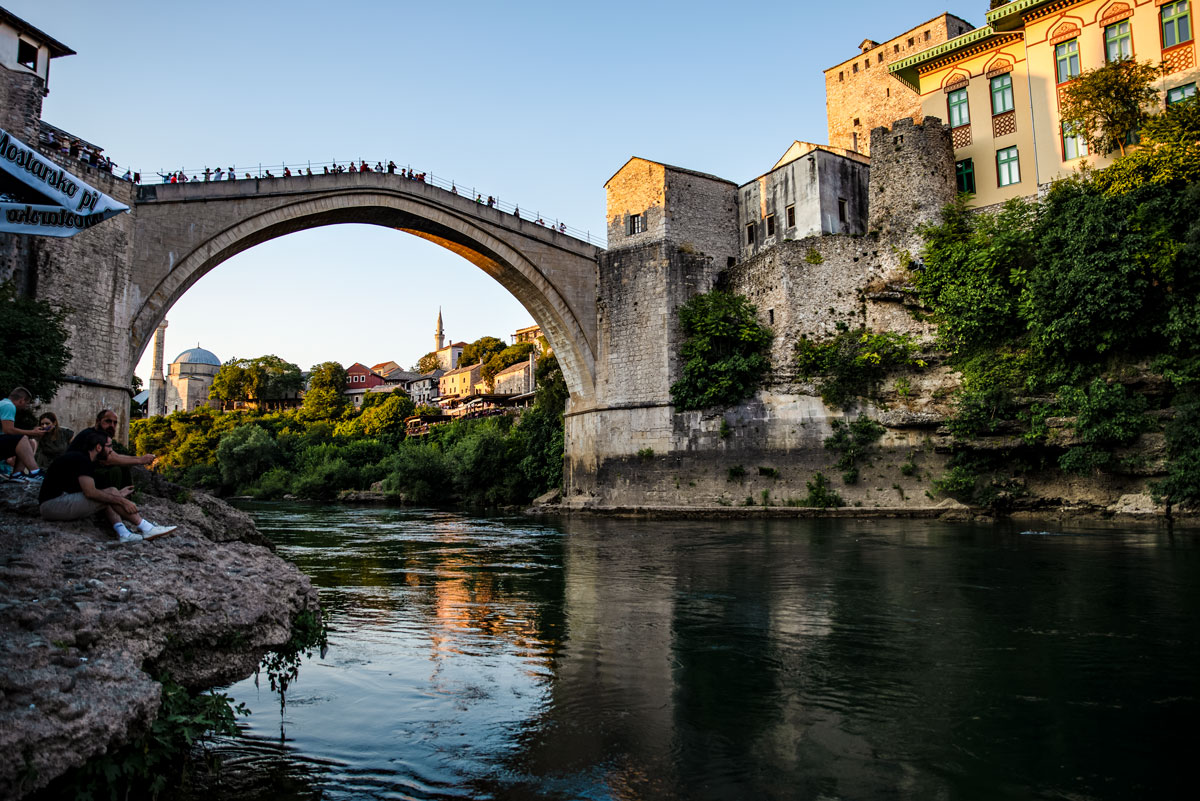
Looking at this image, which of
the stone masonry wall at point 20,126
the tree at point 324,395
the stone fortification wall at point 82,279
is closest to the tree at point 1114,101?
the stone fortification wall at point 82,279

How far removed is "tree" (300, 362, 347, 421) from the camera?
64875 millimetres

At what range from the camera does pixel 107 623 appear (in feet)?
10.0

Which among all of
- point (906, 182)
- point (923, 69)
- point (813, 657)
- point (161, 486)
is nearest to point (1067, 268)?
point (906, 182)

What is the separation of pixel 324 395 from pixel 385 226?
148 ft

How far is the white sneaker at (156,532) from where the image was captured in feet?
13.1

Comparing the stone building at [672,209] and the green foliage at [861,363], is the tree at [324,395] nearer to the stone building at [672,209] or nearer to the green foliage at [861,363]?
the stone building at [672,209]

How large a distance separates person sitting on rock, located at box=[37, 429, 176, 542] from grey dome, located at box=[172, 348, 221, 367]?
93.6 meters

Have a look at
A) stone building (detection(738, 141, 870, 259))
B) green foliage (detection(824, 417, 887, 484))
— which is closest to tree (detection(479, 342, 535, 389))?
stone building (detection(738, 141, 870, 259))

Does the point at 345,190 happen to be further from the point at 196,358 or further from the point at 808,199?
the point at 196,358

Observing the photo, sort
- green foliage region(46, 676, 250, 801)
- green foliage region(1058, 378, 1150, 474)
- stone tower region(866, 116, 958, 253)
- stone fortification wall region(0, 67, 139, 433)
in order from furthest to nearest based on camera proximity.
→ stone tower region(866, 116, 958, 253), green foliage region(1058, 378, 1150, 474), stone fortification wall region(0, 67, 139, 433), green foliage region(46, 676, 250, 801)

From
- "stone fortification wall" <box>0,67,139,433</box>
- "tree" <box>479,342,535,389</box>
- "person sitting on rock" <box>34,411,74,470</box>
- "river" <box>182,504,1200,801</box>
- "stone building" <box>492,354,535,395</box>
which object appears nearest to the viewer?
"river" <box>182,504,1200,801</box>

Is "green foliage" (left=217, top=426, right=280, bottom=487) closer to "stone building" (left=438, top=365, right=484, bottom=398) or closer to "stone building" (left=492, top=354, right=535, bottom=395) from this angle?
"stone building" (left=492, top=354, right=535, bottom=395)

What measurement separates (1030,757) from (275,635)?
11.7ft

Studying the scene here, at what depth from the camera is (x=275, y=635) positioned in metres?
3.69
